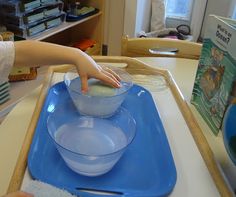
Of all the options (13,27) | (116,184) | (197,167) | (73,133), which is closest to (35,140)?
(73,133)

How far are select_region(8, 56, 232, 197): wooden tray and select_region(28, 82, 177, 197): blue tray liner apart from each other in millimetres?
15

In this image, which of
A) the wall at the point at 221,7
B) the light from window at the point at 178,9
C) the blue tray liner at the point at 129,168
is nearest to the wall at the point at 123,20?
the light from window at the point at 178,9

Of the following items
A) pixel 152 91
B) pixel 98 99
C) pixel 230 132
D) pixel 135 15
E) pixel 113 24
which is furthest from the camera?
pixel 113 24

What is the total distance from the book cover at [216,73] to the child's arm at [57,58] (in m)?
0.21

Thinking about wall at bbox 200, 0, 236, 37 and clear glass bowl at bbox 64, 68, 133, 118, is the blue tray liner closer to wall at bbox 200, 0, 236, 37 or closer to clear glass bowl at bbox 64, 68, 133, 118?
clear glass bowl at bbox 64, 68, 133, 118

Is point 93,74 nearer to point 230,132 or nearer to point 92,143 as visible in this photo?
point 92,143

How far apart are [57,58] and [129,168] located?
309mm

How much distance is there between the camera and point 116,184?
466 millimetres

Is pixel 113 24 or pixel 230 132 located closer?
pixel 230 132

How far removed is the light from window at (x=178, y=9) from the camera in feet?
6.57

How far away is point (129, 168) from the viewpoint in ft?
1.65

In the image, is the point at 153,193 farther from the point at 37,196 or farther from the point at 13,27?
the point at 13,27

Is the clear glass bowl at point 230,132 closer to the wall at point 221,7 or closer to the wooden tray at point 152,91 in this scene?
the wooden tray at point 152,91

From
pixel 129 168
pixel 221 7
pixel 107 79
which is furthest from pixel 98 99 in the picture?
pixel 221 7
